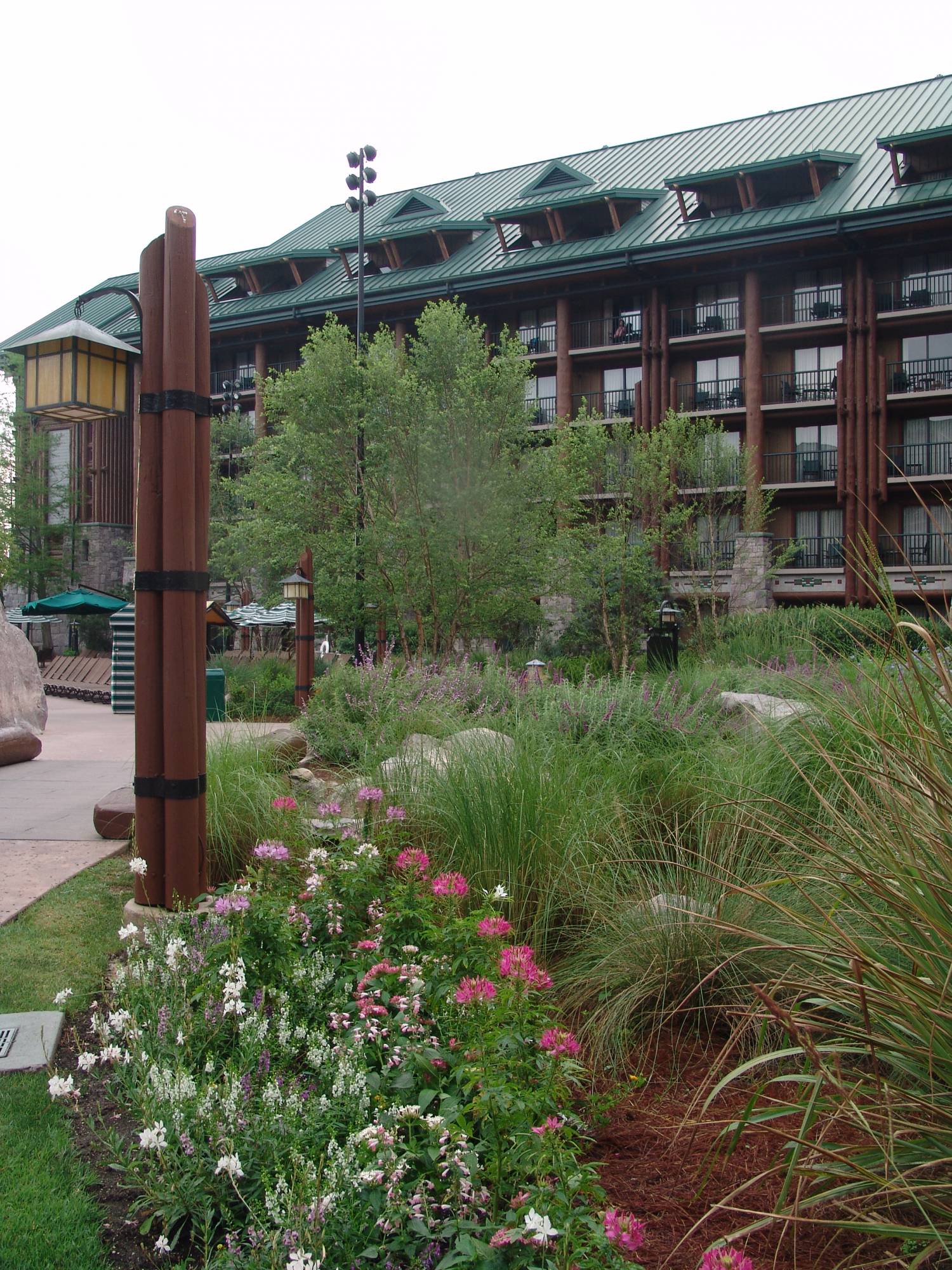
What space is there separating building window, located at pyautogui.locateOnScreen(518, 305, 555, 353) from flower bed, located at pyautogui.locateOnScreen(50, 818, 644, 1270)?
29.9 metres

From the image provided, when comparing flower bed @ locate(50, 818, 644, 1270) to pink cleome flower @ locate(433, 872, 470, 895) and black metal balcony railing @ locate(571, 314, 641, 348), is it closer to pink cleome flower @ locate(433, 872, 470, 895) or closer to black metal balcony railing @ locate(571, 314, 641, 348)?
pink cleome flower @ locate(433, 872, 470, 895)

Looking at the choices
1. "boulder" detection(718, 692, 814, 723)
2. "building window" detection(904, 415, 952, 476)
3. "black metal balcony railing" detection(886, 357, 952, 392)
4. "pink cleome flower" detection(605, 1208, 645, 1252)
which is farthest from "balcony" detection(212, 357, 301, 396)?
"pink cleome flower" detection(605, 1208, 645, 1252)

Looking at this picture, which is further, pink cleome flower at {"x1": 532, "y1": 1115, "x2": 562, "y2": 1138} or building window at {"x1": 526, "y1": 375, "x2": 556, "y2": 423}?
building window at {"x1": 526, "y1": 375, "x2": 556, "y2": 423}

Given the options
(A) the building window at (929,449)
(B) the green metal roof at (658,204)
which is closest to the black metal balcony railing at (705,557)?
(A) the building window at (929,449)

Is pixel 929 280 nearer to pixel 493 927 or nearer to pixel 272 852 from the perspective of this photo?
pixel 272 852

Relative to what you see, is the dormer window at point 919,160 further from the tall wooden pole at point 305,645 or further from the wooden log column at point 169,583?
the wooden log column at point 169,583

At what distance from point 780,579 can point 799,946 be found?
26996 millimetres

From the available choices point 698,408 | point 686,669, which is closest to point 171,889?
point 686,669

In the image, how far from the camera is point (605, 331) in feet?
103

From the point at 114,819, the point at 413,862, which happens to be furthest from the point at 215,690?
the point at 413,862

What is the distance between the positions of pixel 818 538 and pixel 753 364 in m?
5.18

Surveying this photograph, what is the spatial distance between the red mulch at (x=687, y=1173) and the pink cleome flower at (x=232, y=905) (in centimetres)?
124

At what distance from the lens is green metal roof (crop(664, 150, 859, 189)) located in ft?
88.4

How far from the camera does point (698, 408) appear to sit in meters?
29.4
